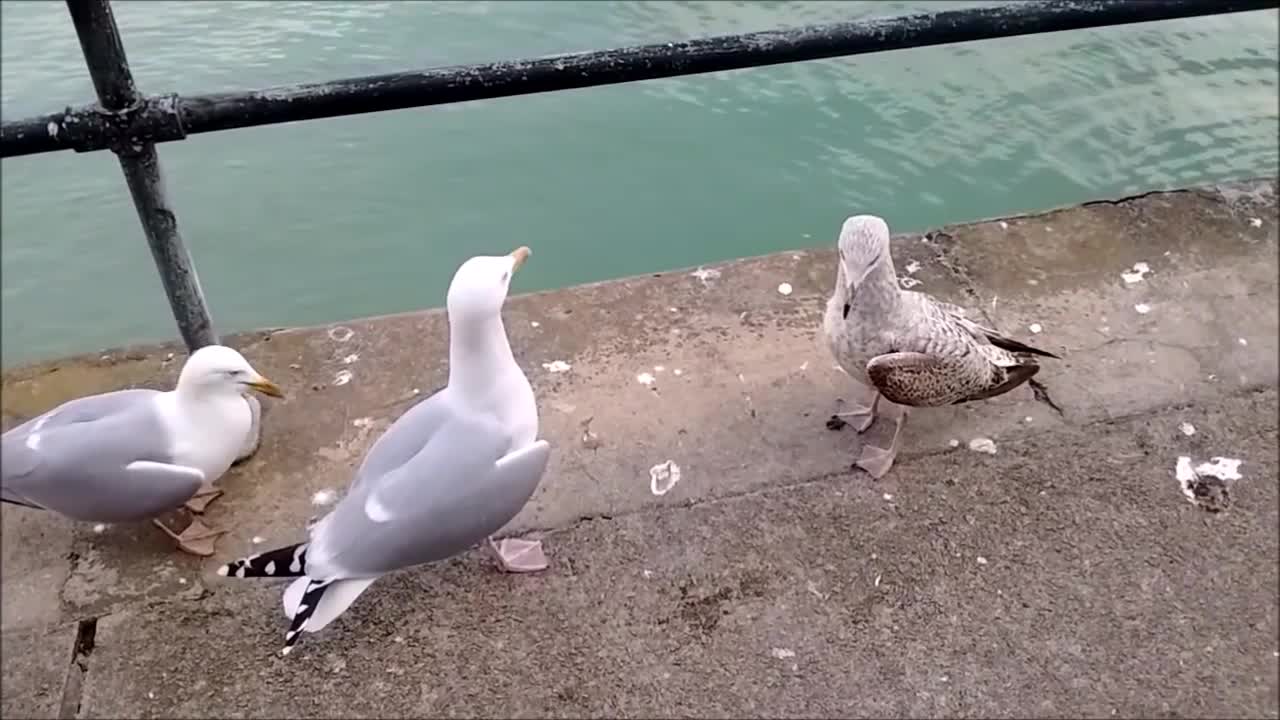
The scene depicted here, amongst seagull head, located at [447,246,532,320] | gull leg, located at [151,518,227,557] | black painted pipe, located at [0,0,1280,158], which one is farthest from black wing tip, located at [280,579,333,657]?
black painted pipe, located at [0,0,1280,158]

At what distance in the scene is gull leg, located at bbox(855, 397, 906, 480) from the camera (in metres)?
2.75

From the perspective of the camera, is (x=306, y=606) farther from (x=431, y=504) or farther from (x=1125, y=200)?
(x=1125, y=200)

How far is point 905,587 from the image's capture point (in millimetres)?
2482

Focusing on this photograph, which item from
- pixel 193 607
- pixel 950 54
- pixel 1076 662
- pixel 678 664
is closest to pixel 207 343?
pixel 193 607

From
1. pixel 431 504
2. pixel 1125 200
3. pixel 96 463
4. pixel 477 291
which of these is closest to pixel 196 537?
pixel 96 463

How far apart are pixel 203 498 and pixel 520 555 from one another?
0.83 m

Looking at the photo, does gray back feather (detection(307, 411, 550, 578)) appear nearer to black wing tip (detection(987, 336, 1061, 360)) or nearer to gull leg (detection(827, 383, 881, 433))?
gull leg (detection(827, 383, 881, 433))

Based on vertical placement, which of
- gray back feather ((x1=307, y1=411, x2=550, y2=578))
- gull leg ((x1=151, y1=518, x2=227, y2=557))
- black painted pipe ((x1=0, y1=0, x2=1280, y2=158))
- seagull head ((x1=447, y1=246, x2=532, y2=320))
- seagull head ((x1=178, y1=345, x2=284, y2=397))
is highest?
black painted pipe ((x1=0, y1=0, x2=1280, y2=158))

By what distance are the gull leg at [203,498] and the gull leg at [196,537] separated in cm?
5

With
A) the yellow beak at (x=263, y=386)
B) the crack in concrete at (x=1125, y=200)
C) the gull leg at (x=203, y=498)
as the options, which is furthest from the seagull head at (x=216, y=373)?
the crack in concrete at (x=1125, y=200)

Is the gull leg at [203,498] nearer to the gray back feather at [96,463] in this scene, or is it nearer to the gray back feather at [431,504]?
the gray back feather at [96,463]

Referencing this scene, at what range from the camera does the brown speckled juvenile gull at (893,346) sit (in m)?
2.68

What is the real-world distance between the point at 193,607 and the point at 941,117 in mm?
4907

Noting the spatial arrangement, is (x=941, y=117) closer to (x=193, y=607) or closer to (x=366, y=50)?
(x=366, y=50)
